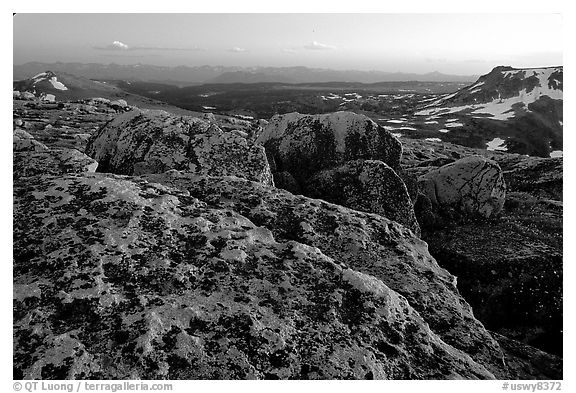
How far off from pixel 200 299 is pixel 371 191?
42.0 feet

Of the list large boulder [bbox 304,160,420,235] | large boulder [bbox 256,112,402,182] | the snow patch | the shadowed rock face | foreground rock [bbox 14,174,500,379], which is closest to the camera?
foreground rock [bbox 14,174,500,379]

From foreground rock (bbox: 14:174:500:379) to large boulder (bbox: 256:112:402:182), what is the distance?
1148 centimetres

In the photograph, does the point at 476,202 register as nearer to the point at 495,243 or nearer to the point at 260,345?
the point at 495,243

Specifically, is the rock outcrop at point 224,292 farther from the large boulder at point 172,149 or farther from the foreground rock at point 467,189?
the foreground rock at point 467,189

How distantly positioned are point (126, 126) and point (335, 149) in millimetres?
11926

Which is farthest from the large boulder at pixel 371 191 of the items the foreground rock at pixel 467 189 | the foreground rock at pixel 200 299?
the foreground rock at pixel 200 299

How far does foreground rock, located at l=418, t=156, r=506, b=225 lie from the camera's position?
25.7 metres

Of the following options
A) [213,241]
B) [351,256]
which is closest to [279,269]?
[213,241]

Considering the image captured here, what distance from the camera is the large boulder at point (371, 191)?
19.0 metres

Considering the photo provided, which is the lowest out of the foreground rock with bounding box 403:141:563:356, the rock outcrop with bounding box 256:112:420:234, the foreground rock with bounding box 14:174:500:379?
the foreground rock with bounding box 403:141:563:356

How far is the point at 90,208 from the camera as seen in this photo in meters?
10.3

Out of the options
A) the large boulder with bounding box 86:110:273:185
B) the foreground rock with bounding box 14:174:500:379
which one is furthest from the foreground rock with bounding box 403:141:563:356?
the large boulder with bounding box 86:110:273:185

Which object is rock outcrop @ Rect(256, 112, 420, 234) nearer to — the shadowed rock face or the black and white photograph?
the black and white photograph

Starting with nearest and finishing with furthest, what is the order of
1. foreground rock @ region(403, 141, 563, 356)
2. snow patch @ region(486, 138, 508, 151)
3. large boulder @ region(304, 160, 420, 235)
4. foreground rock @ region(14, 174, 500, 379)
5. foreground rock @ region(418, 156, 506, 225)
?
foreground rock @ region(14, 174, 500, 379) < foreground rock @ region(403, 141, 563, 356) < large boulder @ region(304, 160, 420, 235) < foreground rock @ region(418, 156, 506, 225) < snow patch @ region(486, 138, 508, 151)
